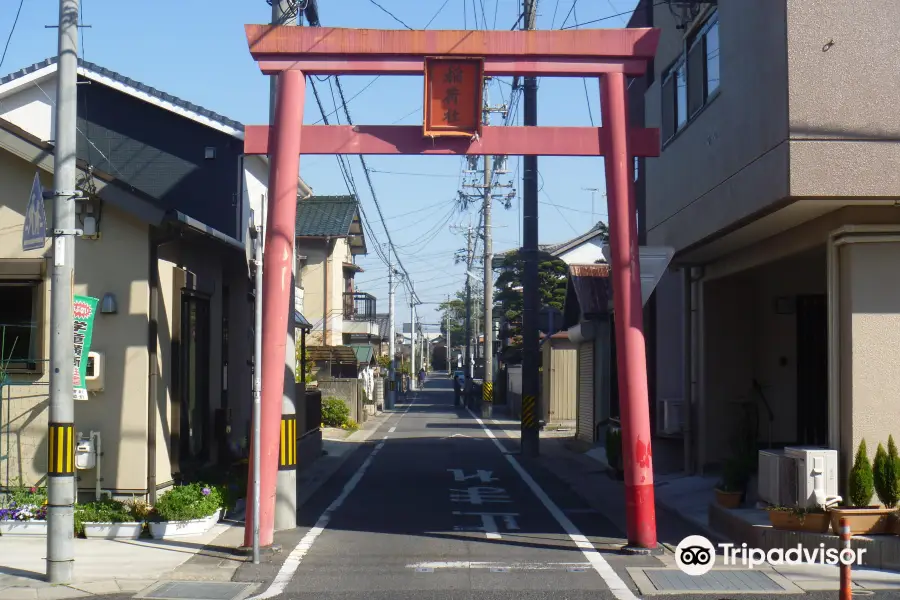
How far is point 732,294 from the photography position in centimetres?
1580

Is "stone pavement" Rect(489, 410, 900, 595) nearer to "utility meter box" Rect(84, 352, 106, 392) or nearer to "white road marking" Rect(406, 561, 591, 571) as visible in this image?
"white road marking" Rect(406, 561, 591, 571)

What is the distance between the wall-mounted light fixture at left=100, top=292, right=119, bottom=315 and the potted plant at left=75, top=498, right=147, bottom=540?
245cm

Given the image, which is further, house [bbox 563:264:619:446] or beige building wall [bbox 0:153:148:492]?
house [bbox 563:264:619:446]

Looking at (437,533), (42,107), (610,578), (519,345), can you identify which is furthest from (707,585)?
(519,345)

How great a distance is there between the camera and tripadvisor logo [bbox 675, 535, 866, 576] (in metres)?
9.67

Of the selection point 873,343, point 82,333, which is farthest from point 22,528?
point 873,343

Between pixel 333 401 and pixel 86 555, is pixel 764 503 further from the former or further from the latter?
pixel 333 401

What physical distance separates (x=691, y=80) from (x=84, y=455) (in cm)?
1039

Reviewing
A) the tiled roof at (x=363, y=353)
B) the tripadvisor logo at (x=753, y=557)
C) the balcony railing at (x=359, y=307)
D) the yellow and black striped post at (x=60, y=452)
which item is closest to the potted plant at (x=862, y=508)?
the tripadvisor logo at (x=753, y=557)

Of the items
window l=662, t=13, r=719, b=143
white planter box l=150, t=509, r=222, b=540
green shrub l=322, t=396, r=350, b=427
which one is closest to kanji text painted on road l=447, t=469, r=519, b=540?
white planter box l=150, t=509, r=222, b=540

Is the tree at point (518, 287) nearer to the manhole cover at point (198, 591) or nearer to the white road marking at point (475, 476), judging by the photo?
the white road marking at point (475, 476)

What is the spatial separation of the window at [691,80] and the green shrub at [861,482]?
5.50 m

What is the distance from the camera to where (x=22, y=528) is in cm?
1136

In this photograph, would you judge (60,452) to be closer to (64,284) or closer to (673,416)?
(64,284)
